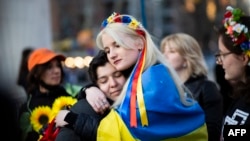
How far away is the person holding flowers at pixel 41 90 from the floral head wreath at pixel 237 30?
1.50m

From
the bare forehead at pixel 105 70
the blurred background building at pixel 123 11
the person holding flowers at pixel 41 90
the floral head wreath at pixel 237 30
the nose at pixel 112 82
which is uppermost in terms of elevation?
the floral head wreath at pixel 237 30

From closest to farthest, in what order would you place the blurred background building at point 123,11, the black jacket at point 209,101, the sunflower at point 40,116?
the black jacket at point 209,101 < the sunflower at point 40,116 < the blurred background building at point 123,11

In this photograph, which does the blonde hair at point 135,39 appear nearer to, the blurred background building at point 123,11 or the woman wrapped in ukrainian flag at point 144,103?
the woman wrapped in ukrainian flag at point 144,103

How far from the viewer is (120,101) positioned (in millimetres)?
3109

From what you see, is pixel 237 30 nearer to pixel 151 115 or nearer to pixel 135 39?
pixel 135 39

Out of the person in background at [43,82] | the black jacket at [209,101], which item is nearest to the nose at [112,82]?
the black jacket at [209,101]

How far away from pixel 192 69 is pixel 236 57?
3.27 feet

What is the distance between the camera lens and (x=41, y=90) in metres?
4.69

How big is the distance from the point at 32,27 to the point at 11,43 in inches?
49.0

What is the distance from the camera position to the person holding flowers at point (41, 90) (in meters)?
4.26

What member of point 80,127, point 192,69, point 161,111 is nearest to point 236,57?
point 161,111

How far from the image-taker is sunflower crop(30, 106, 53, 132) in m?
4.19

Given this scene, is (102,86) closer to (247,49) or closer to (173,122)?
(173,122)

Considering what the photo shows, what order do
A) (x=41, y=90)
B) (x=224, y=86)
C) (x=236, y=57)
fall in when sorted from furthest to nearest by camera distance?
(x=224, y=86) → (x=41, y=90) → (x=236, y=57)
